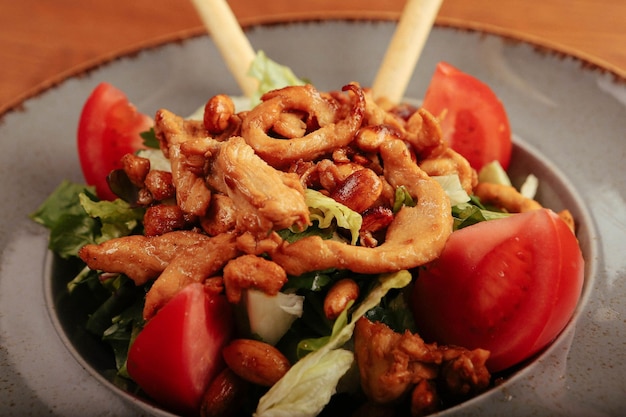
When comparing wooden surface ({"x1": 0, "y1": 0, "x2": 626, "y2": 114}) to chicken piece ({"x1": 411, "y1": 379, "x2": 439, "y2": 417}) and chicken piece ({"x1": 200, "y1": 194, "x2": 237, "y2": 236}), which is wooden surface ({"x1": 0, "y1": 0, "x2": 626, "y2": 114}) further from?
chicken piece ({"x1": 411, "y1": 379, "x2": 439, "y2": 417})

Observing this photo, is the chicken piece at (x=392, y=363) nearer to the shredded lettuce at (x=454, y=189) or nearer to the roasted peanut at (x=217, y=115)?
the shredded lettuce at (x=454, y=189)

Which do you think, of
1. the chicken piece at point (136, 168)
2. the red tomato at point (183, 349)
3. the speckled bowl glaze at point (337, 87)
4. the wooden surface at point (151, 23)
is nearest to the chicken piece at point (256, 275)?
the red tomato at point (183, 349)

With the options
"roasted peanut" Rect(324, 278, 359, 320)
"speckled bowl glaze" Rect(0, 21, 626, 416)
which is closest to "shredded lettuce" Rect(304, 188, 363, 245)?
"roasted peanut" Rect(324, 278, 359, 320)

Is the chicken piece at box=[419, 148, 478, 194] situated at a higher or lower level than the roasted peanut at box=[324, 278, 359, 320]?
higher

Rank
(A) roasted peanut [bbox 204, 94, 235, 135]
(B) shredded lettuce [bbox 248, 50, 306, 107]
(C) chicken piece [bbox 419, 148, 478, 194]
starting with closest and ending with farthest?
(A) roasted peanut [bbox 204, 94, 235, 135], (C) chicken piece [bbox 419, 148, 478, 194], (B) shredded lettuce [bbox 248, 50, 306, 107]

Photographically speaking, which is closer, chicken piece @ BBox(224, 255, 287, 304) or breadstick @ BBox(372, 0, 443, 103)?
chicken piece @ BBox(224, 255, 287, 304)

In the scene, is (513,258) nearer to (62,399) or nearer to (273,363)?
(273,363)
